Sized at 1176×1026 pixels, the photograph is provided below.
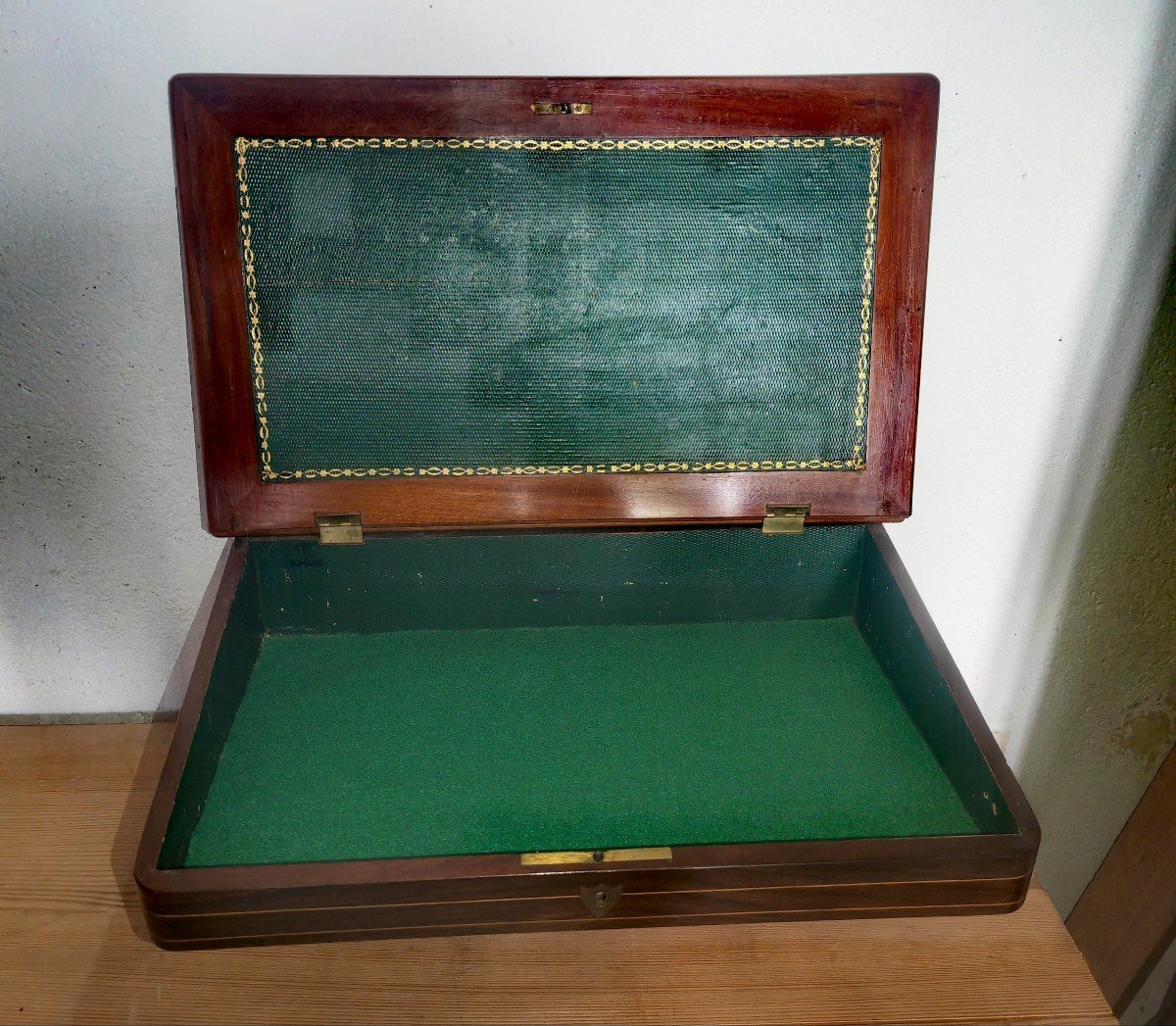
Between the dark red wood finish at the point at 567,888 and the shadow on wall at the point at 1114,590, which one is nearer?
the dark red wood finish at the point at 567,888

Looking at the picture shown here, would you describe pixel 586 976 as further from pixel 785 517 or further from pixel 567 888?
pixel 785 517

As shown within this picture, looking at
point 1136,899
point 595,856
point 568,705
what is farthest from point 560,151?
point 1136,899

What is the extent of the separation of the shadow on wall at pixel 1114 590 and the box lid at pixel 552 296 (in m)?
0.42

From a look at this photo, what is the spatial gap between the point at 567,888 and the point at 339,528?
523 mm

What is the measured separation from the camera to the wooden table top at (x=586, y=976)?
919mm

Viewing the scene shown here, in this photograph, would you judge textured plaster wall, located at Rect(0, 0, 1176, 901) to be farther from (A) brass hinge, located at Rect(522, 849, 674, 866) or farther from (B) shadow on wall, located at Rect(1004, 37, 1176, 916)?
(A) brass hinge, located at Rect(522, 849, 674, 866)

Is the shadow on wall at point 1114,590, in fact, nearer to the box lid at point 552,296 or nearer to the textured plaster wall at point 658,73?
the textured plaster wall at point 658,73

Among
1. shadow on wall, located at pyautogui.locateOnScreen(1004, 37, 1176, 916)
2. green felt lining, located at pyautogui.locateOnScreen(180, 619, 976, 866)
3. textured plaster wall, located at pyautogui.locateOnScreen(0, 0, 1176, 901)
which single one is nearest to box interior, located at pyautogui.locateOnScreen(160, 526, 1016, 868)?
green felt lining, located at pyautogui.locateOnScreen(180, 619, 976, 866)

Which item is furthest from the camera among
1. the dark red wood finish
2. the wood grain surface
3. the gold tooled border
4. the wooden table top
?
the wood grain surface

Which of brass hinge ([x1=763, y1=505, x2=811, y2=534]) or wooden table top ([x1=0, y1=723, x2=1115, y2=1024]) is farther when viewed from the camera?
brass hinge ([x1=763, y1=505, x2=811, y2=534])

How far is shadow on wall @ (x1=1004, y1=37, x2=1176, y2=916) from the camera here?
1328mm

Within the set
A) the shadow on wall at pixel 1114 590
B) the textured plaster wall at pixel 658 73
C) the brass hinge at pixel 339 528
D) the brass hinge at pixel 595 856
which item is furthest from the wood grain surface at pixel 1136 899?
the brass hinge at pixel 339 528

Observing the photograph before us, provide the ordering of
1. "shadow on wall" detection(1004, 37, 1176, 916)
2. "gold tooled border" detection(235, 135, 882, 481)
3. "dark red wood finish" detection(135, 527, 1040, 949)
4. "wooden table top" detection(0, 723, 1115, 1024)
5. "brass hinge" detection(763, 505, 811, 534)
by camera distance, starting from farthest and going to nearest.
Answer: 1. "shadow on wall" detection(1004, 37, 1176, 916)
2. "brass hinge" detection(763, 505, 811, 534)
3. "gold tooled border" detection(235, 135, 882, 481)
4. "wooden table top" detection(0, 723, 1115, 1024)
5. "dark red wood finish" detection(135, 527, 1040, 949)

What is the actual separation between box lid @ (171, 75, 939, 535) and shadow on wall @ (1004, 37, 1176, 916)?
1.36 ft
